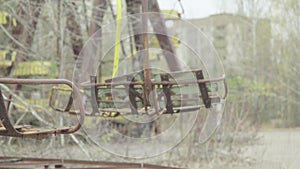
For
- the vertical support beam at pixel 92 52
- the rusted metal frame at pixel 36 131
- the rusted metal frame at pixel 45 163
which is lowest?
the rusted metal frame at pixel 45 163

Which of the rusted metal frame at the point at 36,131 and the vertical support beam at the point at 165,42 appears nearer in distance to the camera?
the rusted metal frame at the point at 36,131

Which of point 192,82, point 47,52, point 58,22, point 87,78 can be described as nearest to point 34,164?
point 87,78

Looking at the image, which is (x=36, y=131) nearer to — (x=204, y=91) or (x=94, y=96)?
(x=94, y=96)

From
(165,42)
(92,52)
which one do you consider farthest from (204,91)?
(92,52)

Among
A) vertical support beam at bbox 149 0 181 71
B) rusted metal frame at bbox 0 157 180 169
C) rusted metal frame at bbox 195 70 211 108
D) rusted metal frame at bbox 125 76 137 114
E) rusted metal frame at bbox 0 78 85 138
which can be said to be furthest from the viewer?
vertical support beam at bbox 149 0 181 71

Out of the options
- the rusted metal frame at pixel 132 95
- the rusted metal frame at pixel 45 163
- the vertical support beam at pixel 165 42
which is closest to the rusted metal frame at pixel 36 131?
the rusted metal frame at pixel 132 95

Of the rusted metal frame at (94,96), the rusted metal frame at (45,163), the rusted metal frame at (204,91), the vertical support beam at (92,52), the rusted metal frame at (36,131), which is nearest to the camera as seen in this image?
the rusted metal frame at (36,131)

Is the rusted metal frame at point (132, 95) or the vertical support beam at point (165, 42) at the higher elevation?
the vertical support beam at point (165, 42)

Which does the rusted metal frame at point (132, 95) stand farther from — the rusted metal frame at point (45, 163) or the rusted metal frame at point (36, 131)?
the rusted metal frame at point (45, 163)

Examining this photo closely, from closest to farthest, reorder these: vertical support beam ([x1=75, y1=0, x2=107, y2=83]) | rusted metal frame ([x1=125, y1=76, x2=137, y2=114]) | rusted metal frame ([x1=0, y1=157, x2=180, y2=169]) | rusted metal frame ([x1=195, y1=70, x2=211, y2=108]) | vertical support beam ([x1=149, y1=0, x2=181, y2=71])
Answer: rusted metal frame ([x1=195, y1=70, x2=211, y2=108]), rusted metal frame ([x1=125, y1=76, x2=137, y2=114]), rusted metal frame ([x1=0, y1=157, x2=180, y2=169]), vertical support beam ([x1=149, y1=0, x2=181, y2=71]), vertical support beam ([x1=75, y1=0, x2=107, y2=83])

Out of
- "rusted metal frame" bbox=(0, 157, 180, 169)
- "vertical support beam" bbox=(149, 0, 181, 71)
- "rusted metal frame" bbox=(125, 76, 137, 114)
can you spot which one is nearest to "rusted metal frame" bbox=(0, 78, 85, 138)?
"rusted metal frame" bbox=(125, 76, 137, 114)

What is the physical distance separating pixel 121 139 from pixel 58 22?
5.23 ft

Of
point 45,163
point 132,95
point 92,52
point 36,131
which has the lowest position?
point 45,163

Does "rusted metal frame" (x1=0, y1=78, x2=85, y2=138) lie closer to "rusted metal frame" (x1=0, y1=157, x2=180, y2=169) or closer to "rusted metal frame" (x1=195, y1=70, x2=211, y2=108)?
"rusted metal frame" (x1=195, y1=70, x2=211, y2=108)
